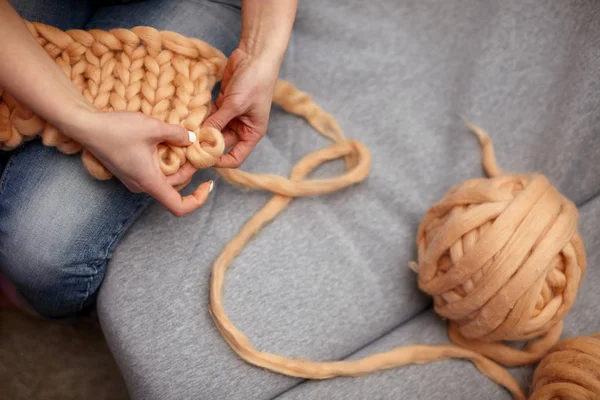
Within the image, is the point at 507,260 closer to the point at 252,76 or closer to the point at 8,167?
the point at 252,76

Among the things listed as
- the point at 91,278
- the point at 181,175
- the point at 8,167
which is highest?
the point at 181,175

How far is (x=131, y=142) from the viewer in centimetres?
63

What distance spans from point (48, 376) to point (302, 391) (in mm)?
558

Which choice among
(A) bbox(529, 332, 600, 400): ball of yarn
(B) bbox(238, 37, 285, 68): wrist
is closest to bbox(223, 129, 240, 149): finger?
(B) bbox(238, 37, 285, 68): wrist

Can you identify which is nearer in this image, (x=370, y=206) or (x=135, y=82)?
(x=135, y=82)

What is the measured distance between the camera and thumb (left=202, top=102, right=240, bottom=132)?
0.70 m

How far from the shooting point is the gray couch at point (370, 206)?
A: 76 centimetres

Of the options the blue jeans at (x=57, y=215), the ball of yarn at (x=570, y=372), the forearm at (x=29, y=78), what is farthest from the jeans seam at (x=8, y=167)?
the ball of yarn at (x=570, y=372)

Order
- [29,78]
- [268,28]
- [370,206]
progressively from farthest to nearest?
[370,206], [268,28], [29,78]

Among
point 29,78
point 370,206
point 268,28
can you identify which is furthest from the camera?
point 370,206

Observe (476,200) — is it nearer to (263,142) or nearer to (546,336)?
(546,336)

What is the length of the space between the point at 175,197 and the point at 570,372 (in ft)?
1.90

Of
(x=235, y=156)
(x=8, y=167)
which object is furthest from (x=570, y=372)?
(x=8, y=167)

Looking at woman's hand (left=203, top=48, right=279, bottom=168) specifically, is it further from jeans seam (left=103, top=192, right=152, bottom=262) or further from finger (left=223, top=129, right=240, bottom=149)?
jeans seam (left=103, top=192, right=152, bottom=262)
